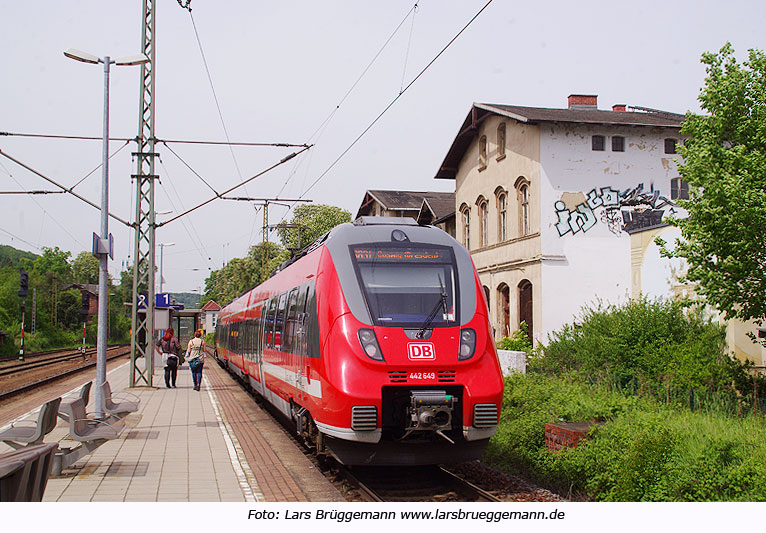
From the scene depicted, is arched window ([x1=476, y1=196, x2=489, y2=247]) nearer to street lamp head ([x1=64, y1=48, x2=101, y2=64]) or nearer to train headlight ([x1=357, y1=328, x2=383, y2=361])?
street lamp head ([x1=64, y1=48, x2=101, y2=64])

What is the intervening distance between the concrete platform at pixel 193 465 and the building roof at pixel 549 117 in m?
15.3

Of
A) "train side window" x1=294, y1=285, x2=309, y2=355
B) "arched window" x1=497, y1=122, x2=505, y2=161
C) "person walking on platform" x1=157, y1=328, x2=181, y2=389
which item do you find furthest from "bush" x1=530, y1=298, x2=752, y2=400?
"person walking on platform" x1=157, y1=328, x2=181, y2=389

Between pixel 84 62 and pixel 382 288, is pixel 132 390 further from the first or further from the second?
pixel 382 288

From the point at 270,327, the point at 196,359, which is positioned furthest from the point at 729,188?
the point at 196,359

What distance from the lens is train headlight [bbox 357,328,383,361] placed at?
9.01m

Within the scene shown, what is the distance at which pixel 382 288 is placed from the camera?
9617 millimetres

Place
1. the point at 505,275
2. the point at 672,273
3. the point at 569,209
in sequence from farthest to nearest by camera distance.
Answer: the point at 505,275, the point at 569,209, the point at 672,273

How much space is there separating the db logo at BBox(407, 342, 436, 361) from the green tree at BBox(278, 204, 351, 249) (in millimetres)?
55929

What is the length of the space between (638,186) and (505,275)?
18.6 ft

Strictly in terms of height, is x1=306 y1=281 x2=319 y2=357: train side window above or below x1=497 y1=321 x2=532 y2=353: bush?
above

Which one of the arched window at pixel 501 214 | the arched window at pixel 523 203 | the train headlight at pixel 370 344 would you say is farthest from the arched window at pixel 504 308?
the train headlight at pixel 370 344

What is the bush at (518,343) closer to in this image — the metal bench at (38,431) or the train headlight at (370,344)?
the train headlight at (370,344)

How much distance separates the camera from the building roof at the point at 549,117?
26134 mm
